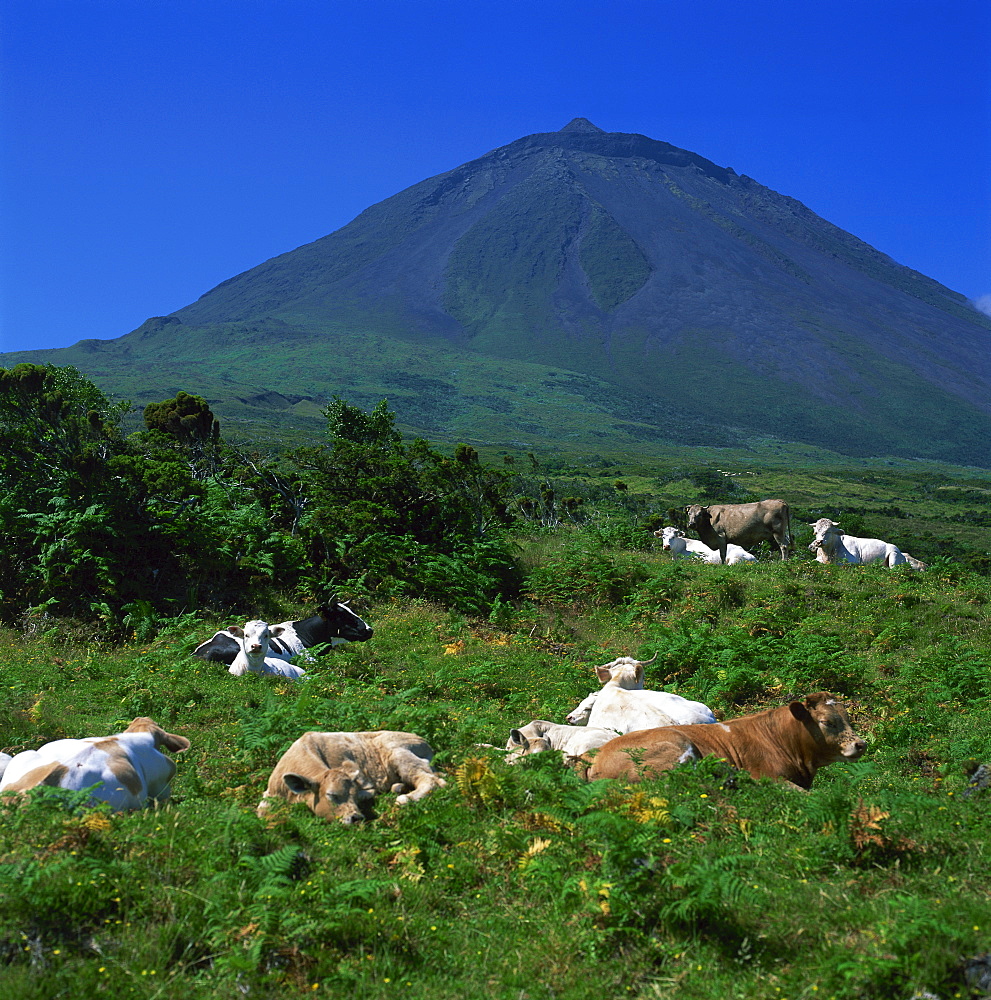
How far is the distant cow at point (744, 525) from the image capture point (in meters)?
24.6

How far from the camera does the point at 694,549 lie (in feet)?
82.7

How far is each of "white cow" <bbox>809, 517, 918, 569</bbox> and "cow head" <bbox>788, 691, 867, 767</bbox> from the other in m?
15.1

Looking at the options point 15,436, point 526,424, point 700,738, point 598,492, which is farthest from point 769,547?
point 526,424

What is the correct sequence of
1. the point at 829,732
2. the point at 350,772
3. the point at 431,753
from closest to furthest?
1. the point at 350,772
2. the point at 431,753
3. the point at 829,732

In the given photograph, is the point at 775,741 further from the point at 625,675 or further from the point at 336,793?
the point at 336,793

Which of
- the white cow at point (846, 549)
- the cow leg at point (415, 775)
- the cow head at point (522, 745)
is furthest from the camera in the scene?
the white cow at point (846, 549)

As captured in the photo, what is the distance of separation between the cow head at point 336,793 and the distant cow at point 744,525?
61.8 ft

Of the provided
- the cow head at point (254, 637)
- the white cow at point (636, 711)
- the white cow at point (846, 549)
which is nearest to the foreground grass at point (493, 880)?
the white cow at point (636, 711)

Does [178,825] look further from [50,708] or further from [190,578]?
[190,578]

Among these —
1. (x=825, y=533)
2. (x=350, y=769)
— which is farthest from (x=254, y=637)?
(x=825, y=533)

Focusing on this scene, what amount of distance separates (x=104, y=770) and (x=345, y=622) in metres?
7.58

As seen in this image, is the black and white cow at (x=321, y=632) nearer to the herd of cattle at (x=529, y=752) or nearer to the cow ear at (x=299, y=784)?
the herd of cattle at (x=529, y=752)

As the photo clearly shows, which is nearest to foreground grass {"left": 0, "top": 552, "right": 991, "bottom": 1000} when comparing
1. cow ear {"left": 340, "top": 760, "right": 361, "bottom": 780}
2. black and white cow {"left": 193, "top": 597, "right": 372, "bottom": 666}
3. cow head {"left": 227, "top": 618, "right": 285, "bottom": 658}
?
cow ear {"left": 340, "top": 760, "right": 361, "bottom": 780}

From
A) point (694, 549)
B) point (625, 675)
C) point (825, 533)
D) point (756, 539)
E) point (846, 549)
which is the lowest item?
point (625, 675)
